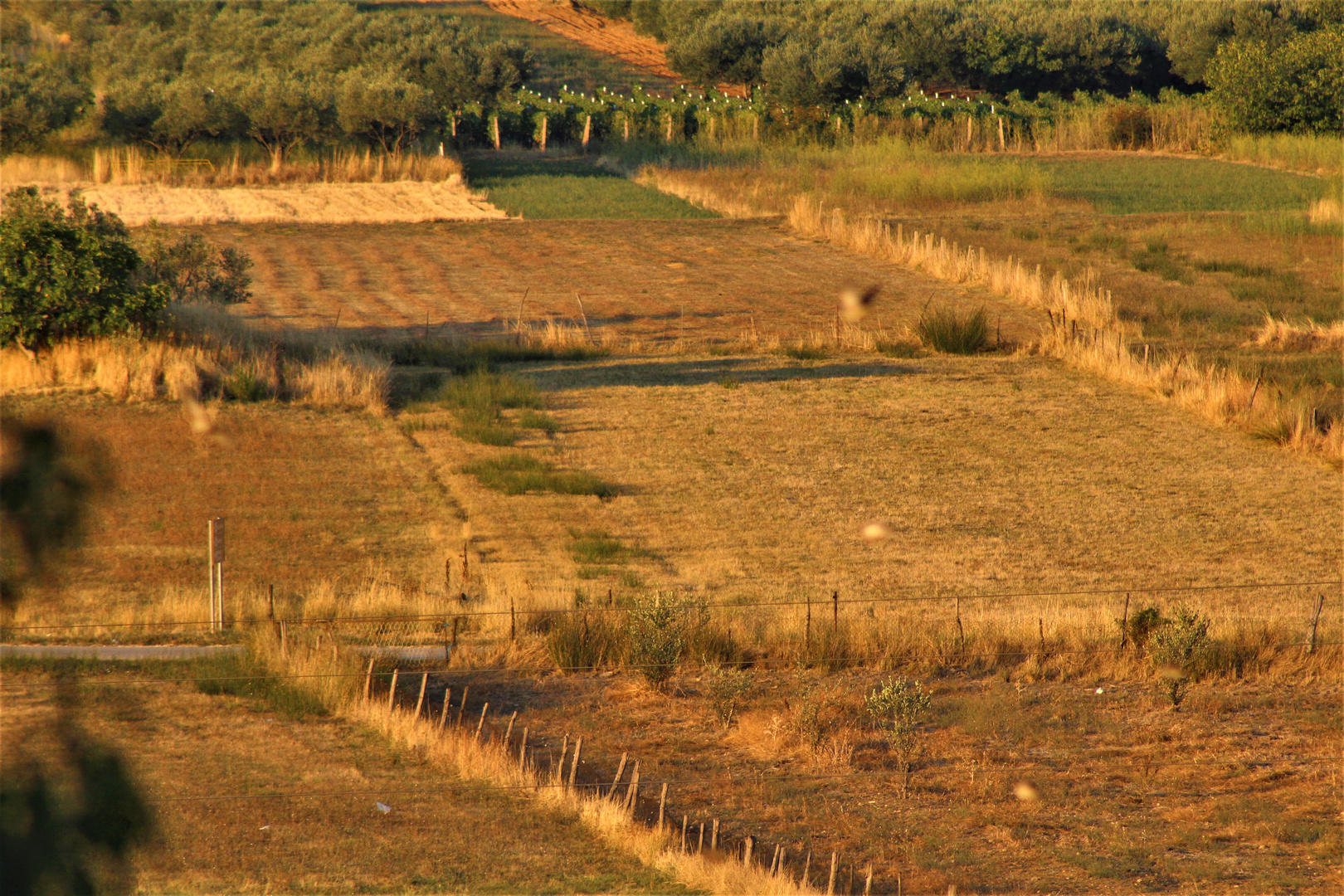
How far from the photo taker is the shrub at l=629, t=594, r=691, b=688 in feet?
35.5

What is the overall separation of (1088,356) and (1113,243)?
15.5 metres

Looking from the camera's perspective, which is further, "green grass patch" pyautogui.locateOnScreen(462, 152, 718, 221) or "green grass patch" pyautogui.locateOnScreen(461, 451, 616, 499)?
"green grass patch" pyautogui.locateOnScreen(462, 152, 718, 221)

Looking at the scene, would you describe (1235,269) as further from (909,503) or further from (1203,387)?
(909,503)

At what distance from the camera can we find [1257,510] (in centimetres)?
1636

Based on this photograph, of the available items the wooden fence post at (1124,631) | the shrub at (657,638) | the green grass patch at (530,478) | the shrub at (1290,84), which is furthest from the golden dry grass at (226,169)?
the wooden fence post at (1124,631)

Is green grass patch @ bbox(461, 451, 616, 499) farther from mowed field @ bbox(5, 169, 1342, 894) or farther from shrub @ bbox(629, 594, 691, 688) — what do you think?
shrub @ bbox(629, 594, 691, 688)

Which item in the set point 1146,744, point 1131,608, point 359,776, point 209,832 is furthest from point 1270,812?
point 209,832

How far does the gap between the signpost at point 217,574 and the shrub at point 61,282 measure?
10.0m

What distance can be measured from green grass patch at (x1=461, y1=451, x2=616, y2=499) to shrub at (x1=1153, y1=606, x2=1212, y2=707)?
24.3ft

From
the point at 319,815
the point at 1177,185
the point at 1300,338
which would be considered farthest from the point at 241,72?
the point at 319,815

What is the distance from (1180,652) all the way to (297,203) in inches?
1580

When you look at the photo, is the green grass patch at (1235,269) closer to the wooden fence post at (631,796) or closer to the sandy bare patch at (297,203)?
the sandy bare patch at (297,203)

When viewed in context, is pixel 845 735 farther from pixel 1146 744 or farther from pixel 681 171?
pixel 681 171

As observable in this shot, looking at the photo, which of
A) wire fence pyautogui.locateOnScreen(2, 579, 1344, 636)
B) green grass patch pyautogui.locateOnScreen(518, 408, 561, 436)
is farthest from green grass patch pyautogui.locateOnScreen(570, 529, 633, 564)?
green grass patch pyautogui.locateOnScreen(518, 408, 561, 436)
